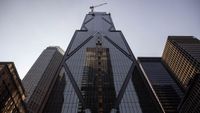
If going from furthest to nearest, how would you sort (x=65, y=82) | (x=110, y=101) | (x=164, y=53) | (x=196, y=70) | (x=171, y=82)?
(x=164, y=53) < (x=171, y=82) < (x=196, y=70) < (x=65, y=82) < (x=110, y=101)

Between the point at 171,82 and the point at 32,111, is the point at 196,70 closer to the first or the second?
the point at 171,82

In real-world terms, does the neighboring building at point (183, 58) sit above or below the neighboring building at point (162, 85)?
above

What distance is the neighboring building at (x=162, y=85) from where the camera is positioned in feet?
479

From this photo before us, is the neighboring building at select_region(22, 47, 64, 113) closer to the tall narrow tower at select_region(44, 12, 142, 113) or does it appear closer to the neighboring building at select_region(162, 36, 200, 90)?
the tall narrow tower at select_region(44, 12, 142, 113)

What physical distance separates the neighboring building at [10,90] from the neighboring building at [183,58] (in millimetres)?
103891

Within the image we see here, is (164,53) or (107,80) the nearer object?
(107,80)

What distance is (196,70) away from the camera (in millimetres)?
128375

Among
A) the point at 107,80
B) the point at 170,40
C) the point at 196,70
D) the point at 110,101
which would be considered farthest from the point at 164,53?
the point at 110,101

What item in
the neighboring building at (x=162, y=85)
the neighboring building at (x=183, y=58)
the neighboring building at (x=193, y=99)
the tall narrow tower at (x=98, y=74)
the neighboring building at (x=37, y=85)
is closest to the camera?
the tall narrow tower at (x=98, y=74)

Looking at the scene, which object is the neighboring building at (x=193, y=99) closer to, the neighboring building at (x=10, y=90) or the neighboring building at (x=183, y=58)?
the neighboring building at (x=183, y=58)

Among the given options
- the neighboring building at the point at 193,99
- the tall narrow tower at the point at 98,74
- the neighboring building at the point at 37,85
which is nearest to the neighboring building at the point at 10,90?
the tall narrow tower at the point at 98,74

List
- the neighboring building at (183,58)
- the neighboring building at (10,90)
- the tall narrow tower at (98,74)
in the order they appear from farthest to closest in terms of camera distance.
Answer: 1. the neighboring building at (183,58)
2. the tall narrow tower at (98,74)
3. the neighboring building at (10,90)

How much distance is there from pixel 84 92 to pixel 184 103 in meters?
49.6

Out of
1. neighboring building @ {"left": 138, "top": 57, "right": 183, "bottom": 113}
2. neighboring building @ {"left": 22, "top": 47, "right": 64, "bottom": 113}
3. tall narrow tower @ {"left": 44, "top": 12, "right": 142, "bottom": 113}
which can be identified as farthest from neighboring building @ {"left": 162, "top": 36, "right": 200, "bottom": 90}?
neighboring building @ {"left": 22, "top": 47, "right": 64, "bottom": 113}
